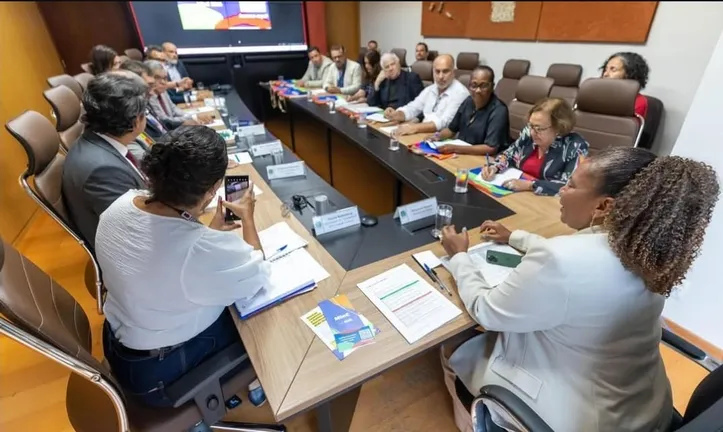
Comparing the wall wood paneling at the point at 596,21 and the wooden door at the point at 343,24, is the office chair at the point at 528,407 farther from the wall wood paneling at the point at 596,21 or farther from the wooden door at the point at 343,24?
the wooden door at the point at 343,24

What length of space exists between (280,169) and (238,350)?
3.60 ft

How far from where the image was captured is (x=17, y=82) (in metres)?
3.25

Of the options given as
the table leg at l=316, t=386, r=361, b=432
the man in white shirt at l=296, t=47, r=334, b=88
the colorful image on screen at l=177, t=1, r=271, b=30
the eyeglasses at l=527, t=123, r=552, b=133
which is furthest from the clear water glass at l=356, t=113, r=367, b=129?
the colorful image on screen at l=177, t=1, r=271, b=30

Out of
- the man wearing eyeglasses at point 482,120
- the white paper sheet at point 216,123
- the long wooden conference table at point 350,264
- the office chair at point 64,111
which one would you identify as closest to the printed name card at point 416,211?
the long wooden conference table at point 350,264

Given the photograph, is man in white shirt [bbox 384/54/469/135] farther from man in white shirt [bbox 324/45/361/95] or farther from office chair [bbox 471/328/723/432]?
office chair [bbox 471/328/723/432]

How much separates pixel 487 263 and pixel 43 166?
195cm

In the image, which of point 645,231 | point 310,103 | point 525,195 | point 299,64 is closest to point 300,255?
point 645,231

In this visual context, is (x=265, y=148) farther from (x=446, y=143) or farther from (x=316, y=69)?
(x=316, y=69)

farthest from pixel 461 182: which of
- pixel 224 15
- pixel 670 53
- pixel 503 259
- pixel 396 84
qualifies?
pixel 224 15

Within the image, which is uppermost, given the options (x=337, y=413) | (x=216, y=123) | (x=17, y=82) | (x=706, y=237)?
(x=17, y=82)

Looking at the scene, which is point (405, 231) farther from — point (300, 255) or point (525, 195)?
point (525, 195)

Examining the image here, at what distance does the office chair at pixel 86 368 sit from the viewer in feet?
2.36

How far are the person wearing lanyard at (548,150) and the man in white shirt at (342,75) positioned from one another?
10.6 feet

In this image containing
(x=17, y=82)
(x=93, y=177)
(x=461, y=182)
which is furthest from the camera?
(x=17, y=82)
